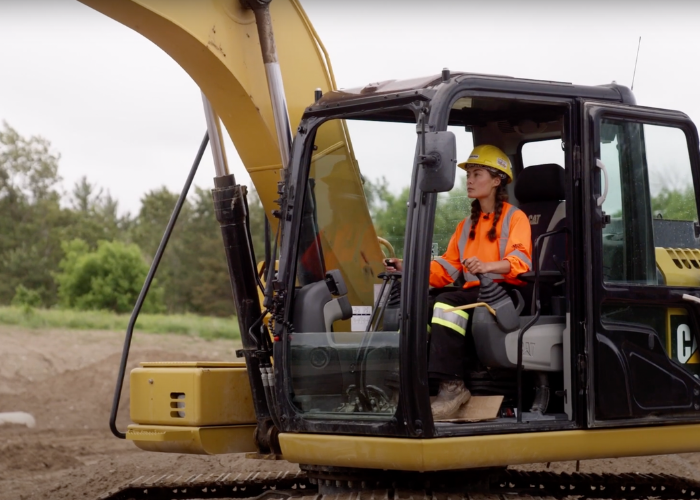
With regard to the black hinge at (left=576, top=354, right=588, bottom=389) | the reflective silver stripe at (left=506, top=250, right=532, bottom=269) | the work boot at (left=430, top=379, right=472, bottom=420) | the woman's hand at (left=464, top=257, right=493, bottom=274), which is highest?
the reflective silver stripe at (left=506, top=250, right=532, bottom=269)

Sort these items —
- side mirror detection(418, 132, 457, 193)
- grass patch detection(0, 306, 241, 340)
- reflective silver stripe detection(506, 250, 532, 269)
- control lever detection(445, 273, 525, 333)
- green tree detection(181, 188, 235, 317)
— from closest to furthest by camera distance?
1. side mirror detection(418, 132, 457, 193)
2. control lever detection(445, 273, 525, 333)
3. reflective silver stripe detection(506, 250, 532, 269)
4. grass patch detection(0, 306, 241, 340)
5. green tree detection(181, 188, 235, 317)

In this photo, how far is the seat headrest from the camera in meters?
6.10

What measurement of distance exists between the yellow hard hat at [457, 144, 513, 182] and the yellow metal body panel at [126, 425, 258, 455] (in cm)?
206

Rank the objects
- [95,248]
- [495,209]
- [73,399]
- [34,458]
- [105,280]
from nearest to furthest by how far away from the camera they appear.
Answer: [495,209] < [34,458] < [73,399] < [105,280] < [95,248]

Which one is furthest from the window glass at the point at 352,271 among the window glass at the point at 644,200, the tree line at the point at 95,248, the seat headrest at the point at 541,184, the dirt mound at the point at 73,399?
the tree line at the point at 95,248

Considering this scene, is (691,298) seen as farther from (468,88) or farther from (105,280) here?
(105,280)

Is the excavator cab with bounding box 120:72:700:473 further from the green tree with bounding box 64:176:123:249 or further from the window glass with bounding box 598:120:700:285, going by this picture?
the green tree with bounding box 64:176:123:249

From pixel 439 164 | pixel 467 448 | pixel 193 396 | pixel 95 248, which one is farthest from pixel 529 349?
pixel 95 248

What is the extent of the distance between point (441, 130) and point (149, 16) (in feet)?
5.62

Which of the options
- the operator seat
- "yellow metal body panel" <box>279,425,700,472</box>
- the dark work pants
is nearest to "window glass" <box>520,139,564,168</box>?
the operator seat

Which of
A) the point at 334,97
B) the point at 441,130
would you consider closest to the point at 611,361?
the point at 441,130

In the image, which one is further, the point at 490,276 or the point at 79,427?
the point at 79,427

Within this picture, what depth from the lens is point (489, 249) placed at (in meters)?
5.85

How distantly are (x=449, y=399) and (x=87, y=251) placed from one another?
3366 cm
